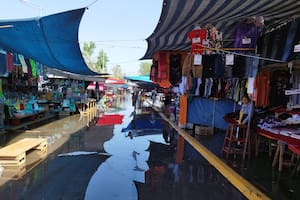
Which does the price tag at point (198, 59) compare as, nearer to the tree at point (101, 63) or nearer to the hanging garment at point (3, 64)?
the hanging garment at point (3, 64)

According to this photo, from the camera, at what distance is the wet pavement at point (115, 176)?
4.61m

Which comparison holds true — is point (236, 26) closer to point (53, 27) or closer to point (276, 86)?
point (276, 86)

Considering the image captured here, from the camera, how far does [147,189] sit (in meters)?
4.84

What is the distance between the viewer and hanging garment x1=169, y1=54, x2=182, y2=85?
43.5ft

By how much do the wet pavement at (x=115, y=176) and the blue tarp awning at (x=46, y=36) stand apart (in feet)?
8.95

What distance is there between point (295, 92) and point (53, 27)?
5.48m

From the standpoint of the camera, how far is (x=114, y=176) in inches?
217

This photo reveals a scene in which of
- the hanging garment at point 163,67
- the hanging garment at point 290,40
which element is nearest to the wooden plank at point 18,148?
the hanging garment at point 290,40

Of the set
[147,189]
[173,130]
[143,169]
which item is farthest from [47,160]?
[173,130]

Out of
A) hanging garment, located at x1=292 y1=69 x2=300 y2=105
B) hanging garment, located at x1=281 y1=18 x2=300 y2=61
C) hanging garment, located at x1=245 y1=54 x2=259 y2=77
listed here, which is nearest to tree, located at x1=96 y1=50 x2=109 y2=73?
hanging garment, located at x1=245 y1=54 x2=259 y2=77

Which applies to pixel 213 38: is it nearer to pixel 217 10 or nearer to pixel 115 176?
pixel 217 10

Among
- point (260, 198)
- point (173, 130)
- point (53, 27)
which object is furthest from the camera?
point (173, 130)

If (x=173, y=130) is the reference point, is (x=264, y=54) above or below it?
above

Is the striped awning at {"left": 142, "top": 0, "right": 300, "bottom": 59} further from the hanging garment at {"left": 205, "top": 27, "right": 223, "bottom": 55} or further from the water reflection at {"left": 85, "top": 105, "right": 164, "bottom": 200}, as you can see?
the water reflection at {"left": 85, "top": 105, "right": 164, "bottom": 200}
